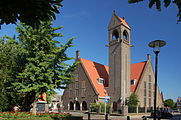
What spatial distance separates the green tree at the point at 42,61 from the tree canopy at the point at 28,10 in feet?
36.8

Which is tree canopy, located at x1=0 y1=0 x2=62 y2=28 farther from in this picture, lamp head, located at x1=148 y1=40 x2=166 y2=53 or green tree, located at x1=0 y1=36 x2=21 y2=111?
green tree, located at x1=0 y1=36 x2=21 y2=111

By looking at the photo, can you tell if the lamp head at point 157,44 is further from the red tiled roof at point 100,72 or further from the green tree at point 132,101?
the red tiled roof at point 100,72

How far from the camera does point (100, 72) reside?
1827 inches

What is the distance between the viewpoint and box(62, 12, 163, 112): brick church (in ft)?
125

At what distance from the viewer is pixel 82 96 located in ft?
140

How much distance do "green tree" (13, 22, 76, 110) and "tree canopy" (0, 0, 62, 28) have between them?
11212 millimetres

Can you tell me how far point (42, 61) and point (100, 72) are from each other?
1189 inches

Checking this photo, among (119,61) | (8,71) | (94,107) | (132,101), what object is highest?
(119,61)

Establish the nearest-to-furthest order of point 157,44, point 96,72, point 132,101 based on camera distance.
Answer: point 157,44, point 132,101, point 96,72

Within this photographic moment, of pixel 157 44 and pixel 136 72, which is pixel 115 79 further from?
pixel 157 44

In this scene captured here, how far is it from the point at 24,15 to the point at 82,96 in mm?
38740

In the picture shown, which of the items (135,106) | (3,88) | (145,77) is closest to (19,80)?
(3,88)

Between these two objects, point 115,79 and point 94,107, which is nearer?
point 94,107

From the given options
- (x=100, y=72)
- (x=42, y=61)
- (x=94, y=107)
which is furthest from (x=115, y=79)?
(x=42, y=61)
